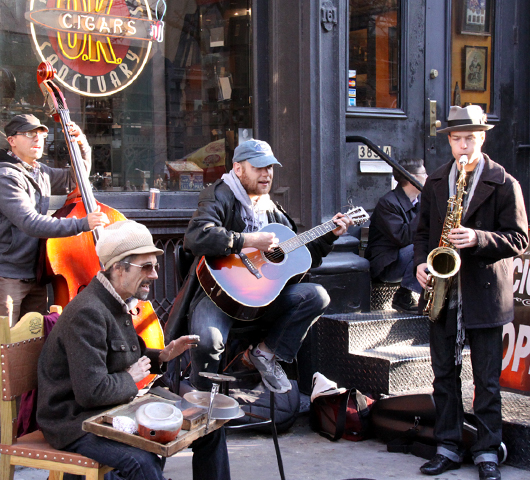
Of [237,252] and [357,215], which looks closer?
[237,252]

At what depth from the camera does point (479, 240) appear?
344 cm

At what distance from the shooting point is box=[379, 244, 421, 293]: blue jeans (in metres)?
5.00

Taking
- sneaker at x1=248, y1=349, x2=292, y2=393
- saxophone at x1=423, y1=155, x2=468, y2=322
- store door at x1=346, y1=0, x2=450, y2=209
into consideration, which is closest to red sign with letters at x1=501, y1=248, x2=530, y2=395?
saxophone at x1=423, y1=155, x2=468, y2=322

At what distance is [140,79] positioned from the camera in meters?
5.05

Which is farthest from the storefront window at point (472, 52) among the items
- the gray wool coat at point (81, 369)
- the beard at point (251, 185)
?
the gray wool coat at point (81, 369)

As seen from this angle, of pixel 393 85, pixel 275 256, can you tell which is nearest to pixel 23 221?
pixel 275 256

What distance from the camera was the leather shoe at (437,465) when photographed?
3.65 meters

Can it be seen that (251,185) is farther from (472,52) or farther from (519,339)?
(472,52)

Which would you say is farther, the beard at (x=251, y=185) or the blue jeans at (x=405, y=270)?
the blue jeans at (x=405, y=270)

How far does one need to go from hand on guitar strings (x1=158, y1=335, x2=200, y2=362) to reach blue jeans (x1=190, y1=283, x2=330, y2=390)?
2.28ft

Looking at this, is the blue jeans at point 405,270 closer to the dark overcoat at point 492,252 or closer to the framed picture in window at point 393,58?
the dark overcoat at point 492,252

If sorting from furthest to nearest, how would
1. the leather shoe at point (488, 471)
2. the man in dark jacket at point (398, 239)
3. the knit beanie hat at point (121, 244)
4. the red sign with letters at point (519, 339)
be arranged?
the man in dark jacket at point (398, 239) → the red sign with letters at point (519, 339) → the leather shoe at point (488, 471) → the knit beanie hat at point (121, 244)

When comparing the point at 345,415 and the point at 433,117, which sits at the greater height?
the point at 433,117

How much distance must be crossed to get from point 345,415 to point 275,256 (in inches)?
45.9
